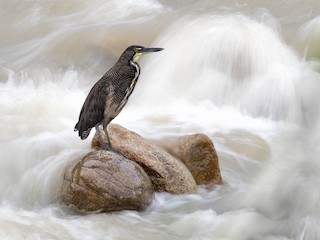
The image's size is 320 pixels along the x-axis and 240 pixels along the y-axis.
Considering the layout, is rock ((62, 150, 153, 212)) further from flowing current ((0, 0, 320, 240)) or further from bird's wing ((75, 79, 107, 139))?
bird's wing ((75, 79, 107, 139))

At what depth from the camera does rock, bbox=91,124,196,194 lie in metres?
6.74

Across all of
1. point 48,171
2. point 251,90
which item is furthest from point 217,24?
point 48,171

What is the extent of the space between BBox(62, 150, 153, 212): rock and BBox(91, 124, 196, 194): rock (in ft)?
0.78

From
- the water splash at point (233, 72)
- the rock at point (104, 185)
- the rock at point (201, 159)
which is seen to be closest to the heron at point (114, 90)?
the rock at point (104, 185)

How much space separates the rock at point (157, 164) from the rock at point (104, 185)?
0.78ft

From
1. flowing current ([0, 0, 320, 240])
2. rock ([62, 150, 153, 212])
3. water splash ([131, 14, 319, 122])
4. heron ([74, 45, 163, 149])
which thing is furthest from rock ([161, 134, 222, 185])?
water splash ([131, 14, 319, 122])

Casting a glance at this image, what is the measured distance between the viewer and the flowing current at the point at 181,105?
634 cm

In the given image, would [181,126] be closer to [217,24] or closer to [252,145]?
[252,145]

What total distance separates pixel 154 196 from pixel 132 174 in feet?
1.49

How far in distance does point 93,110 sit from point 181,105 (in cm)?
351

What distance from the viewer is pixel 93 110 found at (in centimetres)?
649

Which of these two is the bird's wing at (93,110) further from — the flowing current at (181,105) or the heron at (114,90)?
the flowing current at (181,105)

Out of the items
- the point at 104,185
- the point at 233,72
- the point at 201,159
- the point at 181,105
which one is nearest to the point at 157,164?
the point at 201,159

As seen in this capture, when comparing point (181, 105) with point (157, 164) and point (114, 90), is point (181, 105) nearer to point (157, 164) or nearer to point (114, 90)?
point (157, 164)
